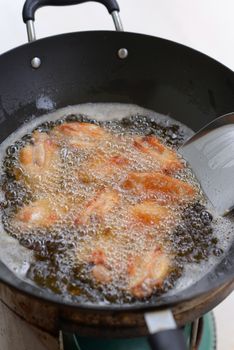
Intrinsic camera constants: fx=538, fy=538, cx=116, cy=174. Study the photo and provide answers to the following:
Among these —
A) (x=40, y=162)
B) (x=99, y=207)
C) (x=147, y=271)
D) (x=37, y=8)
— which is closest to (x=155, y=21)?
(x=37, y=8)

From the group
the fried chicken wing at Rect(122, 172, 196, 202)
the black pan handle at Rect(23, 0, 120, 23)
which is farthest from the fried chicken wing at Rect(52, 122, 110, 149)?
the black pan handle at Rect(23, 0, 120, 23)

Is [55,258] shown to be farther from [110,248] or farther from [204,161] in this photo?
[204,161]

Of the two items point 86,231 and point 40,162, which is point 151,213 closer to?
point 86,231

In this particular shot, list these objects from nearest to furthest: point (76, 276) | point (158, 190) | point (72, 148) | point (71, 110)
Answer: point (76, 276) < point (158, 190) < point (72, 148) < point (71, 110)

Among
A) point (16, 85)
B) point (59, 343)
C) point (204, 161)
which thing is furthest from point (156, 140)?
point (59, 343)

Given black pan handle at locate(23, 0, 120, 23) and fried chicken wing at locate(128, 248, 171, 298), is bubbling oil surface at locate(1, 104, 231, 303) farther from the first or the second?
black pan handle at locate(23, 0, 120, 23)

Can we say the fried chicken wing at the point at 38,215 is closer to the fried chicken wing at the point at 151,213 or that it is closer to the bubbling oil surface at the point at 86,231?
the bubbling oil surface at the point at 86,231

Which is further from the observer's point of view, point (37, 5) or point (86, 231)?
point (37, 5)
